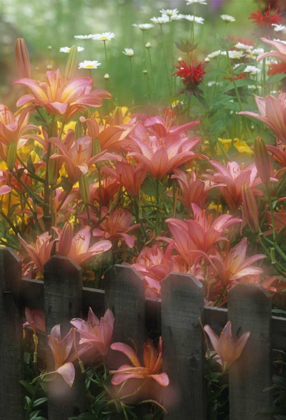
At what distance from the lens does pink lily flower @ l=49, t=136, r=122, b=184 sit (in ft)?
5.16

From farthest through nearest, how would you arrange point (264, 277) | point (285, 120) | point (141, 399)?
point (264, 277) → point (141, 399) → point (285, 120)

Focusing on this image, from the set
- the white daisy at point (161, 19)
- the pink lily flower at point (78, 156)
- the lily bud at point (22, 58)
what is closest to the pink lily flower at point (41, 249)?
the pink lily flower at point (78, 156)

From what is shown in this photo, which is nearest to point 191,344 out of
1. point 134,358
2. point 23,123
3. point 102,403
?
point 134,358

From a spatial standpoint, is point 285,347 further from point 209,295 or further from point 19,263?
point 19,263

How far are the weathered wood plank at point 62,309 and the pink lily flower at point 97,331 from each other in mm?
98

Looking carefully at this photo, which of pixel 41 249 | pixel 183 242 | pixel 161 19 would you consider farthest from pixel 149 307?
pixel 161 19

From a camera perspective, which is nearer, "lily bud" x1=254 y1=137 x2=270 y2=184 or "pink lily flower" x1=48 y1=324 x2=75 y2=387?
"lily bud" x1=254 y1=137 x2=270 y2=184

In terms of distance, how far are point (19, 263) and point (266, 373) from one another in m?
0.63

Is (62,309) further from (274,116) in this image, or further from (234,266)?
(274,116)

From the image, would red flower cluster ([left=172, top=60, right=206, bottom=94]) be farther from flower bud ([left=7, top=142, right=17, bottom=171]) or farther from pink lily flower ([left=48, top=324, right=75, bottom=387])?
pink lily flower ([left=48, top=324, right=75, bottom=387])

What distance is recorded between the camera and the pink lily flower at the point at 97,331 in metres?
1.53

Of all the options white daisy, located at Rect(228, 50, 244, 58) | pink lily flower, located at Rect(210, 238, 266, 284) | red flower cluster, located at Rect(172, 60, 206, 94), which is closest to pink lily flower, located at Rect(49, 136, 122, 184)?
pink lily flower, located at Rect(210, 238, 266, 284)

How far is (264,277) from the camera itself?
68.1 inches

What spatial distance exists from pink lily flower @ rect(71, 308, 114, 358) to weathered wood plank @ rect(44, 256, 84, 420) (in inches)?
3.8
